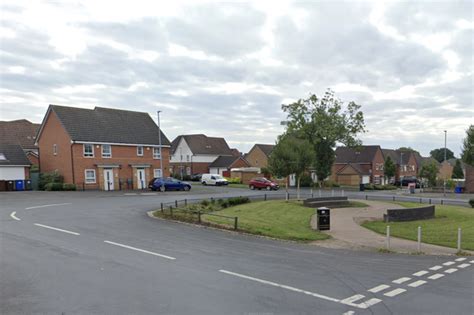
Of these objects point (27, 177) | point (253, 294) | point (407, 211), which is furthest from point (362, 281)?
point (27, 177)

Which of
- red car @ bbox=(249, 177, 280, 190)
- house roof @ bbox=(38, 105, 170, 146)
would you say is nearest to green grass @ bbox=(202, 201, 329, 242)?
red car @ bbox=(249, 177, 280, 190)

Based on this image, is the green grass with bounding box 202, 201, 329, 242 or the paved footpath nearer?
the paved footpath

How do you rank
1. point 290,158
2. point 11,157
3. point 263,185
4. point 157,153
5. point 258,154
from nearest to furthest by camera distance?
point 290,158 → point 11,157 → point 157,153 → point 263,185 → point 258,154

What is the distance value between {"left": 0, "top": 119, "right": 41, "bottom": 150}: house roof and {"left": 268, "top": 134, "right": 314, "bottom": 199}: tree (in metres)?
39.0

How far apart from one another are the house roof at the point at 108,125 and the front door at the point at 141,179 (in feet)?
12.0

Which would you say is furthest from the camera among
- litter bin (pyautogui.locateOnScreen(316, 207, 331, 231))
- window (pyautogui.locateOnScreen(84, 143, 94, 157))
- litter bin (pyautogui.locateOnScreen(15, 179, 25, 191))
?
window (pyautogui.locateOnScreen(84, 143, 94, 157))

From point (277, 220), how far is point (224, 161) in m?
52.9

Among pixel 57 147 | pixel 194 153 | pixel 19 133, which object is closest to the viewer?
pixel 57 147

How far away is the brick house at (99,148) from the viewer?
130ft

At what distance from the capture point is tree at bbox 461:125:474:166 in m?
24.9

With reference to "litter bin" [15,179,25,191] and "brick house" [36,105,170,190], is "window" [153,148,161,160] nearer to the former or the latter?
"brick house" [36,105,170,190]

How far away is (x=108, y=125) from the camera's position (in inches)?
1745

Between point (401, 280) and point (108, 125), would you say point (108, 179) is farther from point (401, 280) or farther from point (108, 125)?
point (401, 280)

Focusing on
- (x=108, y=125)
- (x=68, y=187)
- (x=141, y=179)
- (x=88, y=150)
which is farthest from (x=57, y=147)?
(x=141, y=179)
